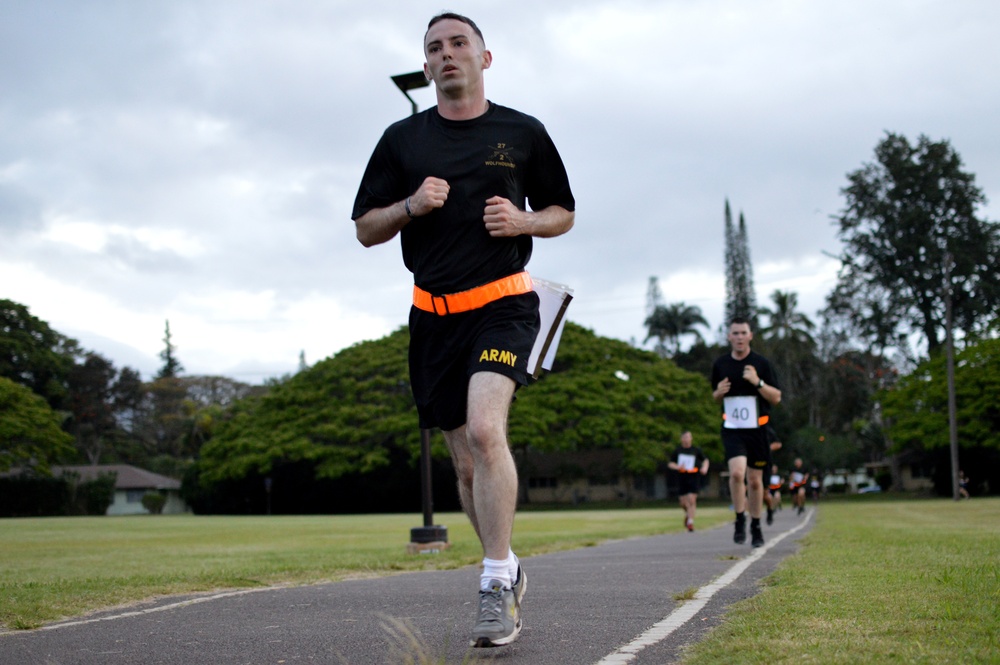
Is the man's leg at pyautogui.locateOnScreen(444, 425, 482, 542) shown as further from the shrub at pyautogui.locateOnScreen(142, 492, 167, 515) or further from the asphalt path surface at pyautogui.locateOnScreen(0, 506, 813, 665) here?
the shrub at pyautogui.locateOnScreen(142, 492, 167, 515)

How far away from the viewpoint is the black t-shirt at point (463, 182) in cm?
431

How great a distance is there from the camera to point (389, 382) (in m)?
58.8

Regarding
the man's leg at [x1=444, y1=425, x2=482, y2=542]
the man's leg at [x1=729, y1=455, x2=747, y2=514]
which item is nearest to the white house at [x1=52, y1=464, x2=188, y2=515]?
the man's leg at [x1=729, y1=455, x2=747, y2=514]

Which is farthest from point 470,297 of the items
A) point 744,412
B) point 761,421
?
point 761,421

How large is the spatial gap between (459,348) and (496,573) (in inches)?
34.9

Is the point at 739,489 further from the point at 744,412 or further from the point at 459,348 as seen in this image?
the point at 459,348

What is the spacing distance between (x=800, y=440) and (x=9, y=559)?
62.3 metres

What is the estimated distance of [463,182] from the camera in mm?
4328

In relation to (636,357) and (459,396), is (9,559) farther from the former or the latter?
(636,357)

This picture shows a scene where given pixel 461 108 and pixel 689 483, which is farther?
pixel 689 483

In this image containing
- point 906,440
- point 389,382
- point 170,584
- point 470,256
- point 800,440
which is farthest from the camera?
point 800,440

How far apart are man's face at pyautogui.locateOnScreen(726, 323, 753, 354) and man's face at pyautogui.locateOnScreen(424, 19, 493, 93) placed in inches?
255

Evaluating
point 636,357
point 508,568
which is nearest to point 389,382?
point 636,357

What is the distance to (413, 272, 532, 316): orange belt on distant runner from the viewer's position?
4.27 metres
